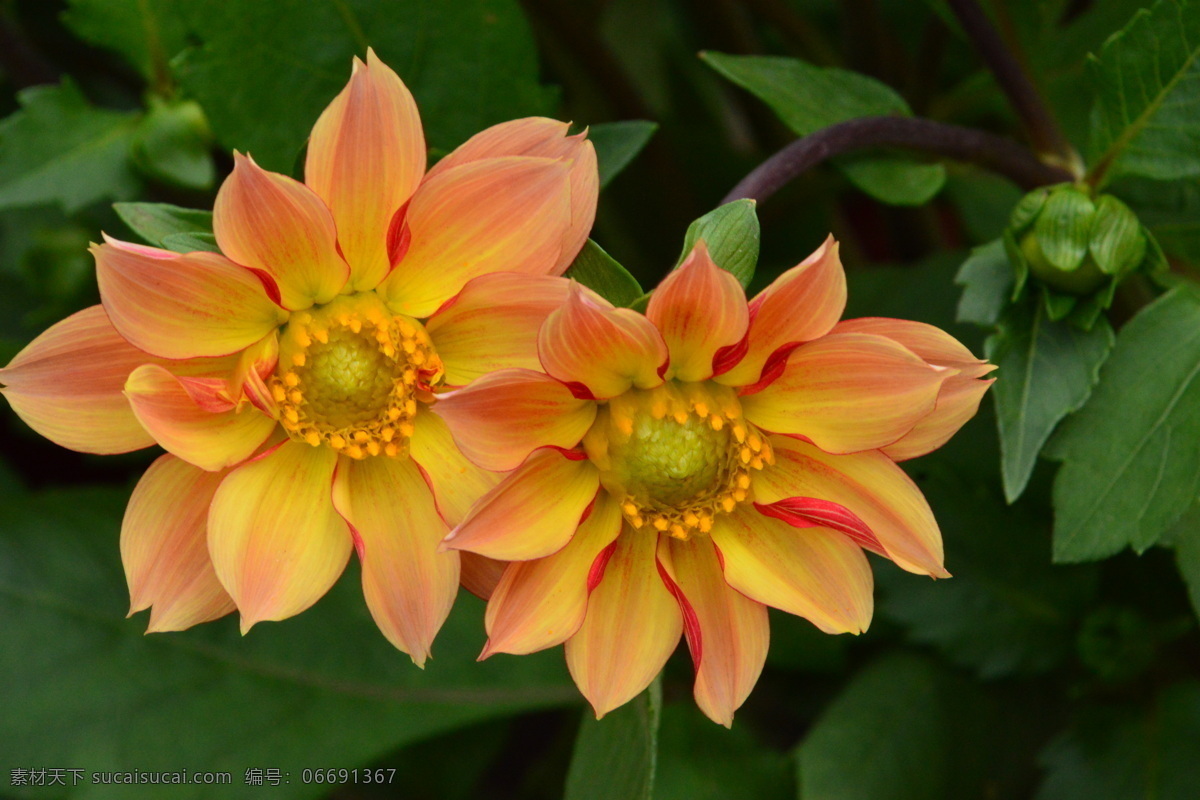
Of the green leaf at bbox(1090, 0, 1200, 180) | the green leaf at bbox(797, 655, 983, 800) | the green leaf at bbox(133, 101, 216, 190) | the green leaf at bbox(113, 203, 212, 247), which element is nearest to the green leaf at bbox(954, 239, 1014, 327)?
the green leaf at bbox(1090, 0, 1200, 180)

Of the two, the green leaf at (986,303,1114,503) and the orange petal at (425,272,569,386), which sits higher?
the orange petal at (425,272,569,386)

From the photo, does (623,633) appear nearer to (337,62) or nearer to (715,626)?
(715,626)

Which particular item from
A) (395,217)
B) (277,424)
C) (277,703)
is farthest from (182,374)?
(277,703)

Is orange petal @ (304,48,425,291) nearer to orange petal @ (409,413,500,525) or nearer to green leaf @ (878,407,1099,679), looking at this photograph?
orange petal @ (409,413,500,525)

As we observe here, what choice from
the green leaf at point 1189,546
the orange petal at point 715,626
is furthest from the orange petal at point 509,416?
the green leaf at point 1189,546

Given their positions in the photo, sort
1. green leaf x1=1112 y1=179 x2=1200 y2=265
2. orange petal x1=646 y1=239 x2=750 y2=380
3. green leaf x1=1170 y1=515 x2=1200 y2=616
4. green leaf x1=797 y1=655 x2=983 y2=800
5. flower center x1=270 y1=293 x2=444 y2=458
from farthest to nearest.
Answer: green leaf x1=797 y1=655 x2=983 y2=800 < green leaf x1=1112 y1=179 x2=1200 y2=265 < green leaf x1=1170 y1=515 x2=1200 y2=616 < flower center x1=270 y1=293 x2=444 y2=458 < orange petal x1=646 y1=239 x2=750 y2=380

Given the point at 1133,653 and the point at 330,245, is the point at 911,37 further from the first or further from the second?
the point at 330,245
